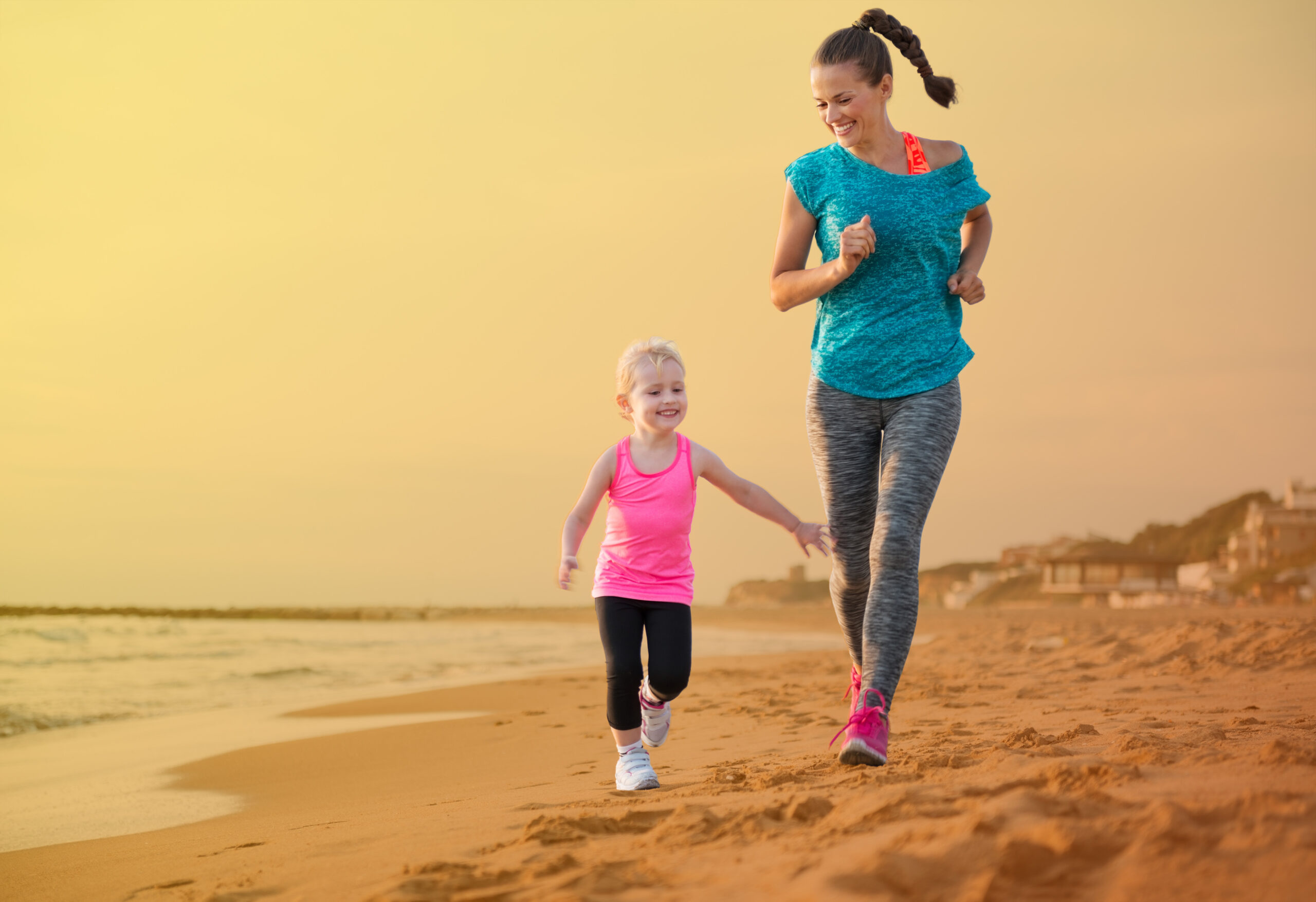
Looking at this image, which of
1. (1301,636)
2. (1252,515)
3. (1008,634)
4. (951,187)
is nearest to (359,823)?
(951,187)

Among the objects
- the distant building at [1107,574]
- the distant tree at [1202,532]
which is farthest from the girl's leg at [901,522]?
the distant tree at [1202,532]

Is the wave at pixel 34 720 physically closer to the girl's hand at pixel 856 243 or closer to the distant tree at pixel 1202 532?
the girl's hand at pixel 856 243

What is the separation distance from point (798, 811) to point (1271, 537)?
54001mm

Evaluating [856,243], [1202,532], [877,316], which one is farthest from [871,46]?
[1202,532]

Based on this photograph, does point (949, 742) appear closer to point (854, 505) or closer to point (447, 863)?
point (854, 505)

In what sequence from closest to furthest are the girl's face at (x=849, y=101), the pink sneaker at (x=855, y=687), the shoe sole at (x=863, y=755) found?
the shoe sole at (x=863, y=755), the pink sneaker at (x=855, y=687), the girl's face at (x=849, y=101)

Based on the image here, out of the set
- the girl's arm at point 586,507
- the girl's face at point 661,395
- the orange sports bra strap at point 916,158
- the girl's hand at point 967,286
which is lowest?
the girl's arm at point 586,507

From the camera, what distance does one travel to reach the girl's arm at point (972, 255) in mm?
3484

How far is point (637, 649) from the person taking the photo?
372cm

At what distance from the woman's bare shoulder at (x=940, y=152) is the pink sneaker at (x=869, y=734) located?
1.84m

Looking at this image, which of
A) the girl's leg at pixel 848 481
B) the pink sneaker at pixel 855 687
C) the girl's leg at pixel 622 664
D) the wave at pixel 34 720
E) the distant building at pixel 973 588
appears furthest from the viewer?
the distant building at pixel 973 588

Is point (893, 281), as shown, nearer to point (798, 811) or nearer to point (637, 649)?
point (637, 649)

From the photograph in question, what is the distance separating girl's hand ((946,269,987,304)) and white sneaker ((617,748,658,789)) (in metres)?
1.96

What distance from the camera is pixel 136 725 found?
8.08m
